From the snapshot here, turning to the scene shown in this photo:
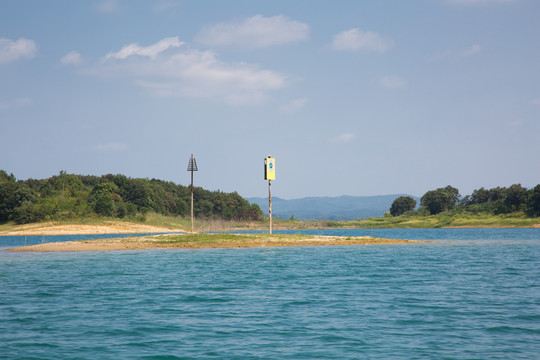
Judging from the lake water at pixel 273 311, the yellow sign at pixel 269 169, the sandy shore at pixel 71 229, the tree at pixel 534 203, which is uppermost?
the yellow sign at pixel 269 169

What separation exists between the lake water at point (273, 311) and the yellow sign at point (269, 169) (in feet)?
82.7

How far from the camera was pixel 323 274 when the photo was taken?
28.6 metres

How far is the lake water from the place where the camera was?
13.0 m

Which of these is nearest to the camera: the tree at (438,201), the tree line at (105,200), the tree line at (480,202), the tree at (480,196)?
the tree line at (105,200)

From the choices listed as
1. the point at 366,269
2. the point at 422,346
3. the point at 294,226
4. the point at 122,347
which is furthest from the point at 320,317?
the point at 294,226

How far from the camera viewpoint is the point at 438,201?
13525 cm

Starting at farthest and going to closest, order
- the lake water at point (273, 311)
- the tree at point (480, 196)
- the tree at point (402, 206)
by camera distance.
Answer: the tree at point (402, 206)
the tree at point (480, 196)
the lake water at point (273, 311)

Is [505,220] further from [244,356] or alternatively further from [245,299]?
[244,356]

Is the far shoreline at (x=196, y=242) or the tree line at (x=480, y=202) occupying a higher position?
the tree line at (x=480, y=202)

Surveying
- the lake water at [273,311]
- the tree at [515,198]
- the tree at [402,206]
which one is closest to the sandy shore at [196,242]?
the lake water at [273,311]

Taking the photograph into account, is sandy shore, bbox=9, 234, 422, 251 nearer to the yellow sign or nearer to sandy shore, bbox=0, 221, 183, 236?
the yellow sign

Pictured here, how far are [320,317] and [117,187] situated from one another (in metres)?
110

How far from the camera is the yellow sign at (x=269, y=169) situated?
5800cm

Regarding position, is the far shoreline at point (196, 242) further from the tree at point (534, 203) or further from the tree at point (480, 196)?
the tree at point (480, 196)
